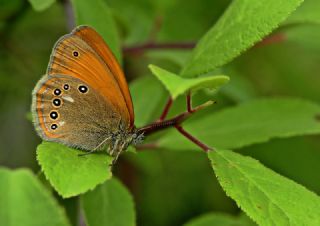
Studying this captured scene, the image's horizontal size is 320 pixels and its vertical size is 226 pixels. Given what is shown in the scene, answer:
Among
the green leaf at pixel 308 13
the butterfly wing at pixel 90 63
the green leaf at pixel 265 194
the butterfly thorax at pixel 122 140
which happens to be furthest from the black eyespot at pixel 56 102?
the green leaf at pixel 308 13

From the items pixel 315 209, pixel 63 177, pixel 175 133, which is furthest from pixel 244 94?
pixel 63 177

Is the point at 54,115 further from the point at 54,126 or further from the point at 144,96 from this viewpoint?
the point at 144,96

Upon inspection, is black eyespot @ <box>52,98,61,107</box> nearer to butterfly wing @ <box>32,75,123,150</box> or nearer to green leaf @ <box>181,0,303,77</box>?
butterfly wing @ <box>32,75,123,150</box>

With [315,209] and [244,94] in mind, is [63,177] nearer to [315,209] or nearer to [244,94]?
[315,209]

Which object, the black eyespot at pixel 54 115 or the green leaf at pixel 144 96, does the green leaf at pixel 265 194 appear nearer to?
the black eyespot at pixel 54 115

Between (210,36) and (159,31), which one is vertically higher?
(210,36)

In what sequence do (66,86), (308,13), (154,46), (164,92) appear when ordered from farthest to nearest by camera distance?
(154,46), (164,92), (308,13), (66,86)

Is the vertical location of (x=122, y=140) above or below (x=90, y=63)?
below

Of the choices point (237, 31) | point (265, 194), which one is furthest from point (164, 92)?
point (265, 194)
